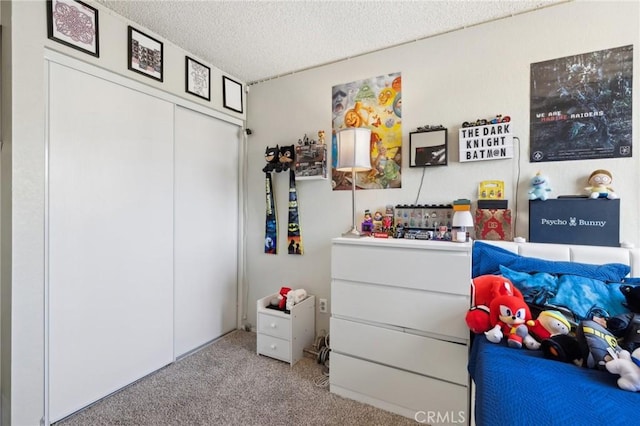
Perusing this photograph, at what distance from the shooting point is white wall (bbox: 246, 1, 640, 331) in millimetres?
1617

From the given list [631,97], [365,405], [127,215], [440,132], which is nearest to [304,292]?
[365,405]

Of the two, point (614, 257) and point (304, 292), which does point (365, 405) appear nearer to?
point (304, 292)

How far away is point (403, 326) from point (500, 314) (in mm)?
534

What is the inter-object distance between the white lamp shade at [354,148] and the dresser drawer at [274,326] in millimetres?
1271

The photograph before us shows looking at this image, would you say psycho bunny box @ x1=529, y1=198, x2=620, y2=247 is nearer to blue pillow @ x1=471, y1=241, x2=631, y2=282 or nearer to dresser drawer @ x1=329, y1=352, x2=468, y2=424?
blue pillow @ x1=471, y1=241, x2=631, y2=282

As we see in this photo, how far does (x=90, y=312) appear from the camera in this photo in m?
1.68

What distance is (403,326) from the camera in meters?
1.62

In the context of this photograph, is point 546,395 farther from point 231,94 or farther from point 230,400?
point 231,94

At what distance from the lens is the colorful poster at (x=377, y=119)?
2133mm

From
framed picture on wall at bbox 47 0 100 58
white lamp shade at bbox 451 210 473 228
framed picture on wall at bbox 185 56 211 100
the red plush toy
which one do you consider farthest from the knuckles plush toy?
framed picture on wall at bbox 47 0 100 58

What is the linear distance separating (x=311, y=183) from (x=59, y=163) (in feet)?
5.46

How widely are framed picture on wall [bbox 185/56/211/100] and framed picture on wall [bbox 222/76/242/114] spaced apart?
171 mm

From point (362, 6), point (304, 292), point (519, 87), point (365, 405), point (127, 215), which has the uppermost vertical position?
point (362, 6)

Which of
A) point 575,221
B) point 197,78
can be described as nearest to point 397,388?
point 575,221
